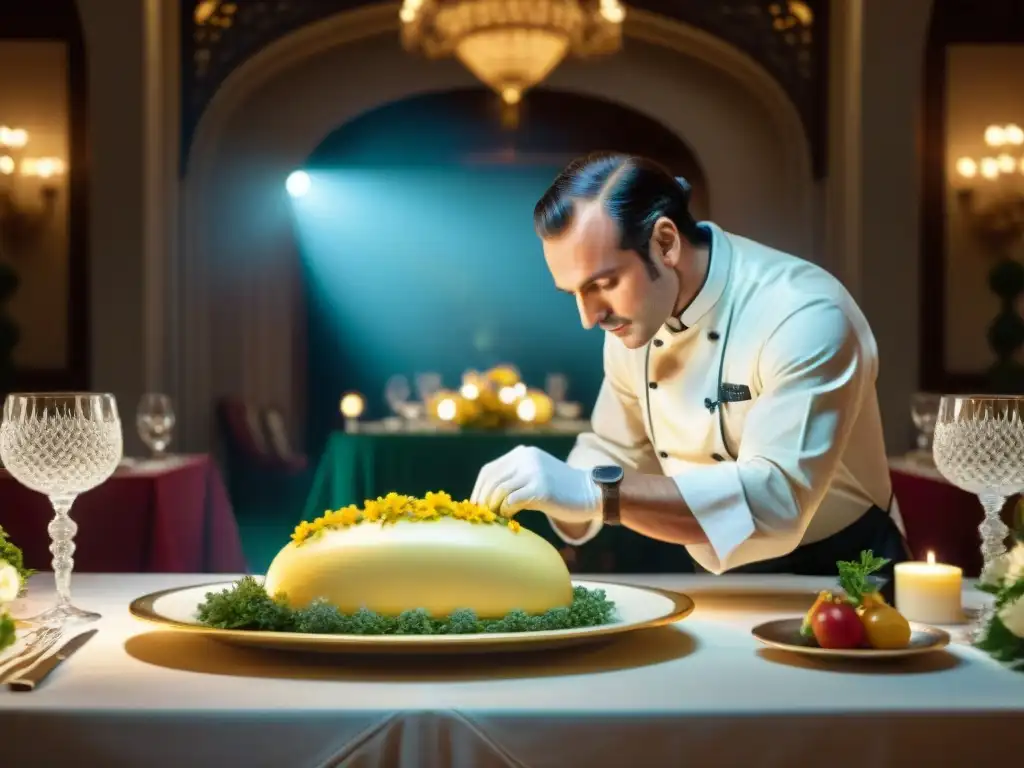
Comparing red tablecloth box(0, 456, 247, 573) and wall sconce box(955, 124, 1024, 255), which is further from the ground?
wall sconce box(955, 124, 1024, 255)

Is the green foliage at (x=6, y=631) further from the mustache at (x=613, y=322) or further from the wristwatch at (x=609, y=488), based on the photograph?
the mustache at (x=613, y=322)

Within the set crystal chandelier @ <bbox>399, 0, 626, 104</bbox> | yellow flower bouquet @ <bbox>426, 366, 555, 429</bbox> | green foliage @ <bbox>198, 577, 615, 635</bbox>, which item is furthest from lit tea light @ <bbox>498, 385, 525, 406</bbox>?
green foliage @ <bbox>198, 577, 615, 635</bbox>

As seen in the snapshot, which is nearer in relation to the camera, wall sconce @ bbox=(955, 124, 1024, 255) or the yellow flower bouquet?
the yellow flower bouquet

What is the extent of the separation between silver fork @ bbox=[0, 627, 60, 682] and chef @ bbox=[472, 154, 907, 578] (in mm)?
495

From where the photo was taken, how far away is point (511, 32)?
6.94 metres

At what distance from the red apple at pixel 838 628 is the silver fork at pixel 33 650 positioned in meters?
0.75

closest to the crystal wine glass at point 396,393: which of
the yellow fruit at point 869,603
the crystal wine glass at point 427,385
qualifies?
the crystal wine glass at point 427,385

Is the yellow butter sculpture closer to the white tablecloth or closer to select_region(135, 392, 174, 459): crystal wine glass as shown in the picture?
the white tablecloth

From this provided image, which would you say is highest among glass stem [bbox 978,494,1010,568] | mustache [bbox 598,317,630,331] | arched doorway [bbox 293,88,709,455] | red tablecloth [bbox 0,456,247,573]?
arched doorway [bbox 293,88,709,455]

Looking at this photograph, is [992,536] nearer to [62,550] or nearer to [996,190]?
[62,550]

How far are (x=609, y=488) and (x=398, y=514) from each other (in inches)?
12.4

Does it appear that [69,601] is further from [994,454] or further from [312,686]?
[994,454]

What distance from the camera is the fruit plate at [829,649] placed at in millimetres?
1249

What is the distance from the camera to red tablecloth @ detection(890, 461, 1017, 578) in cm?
403
